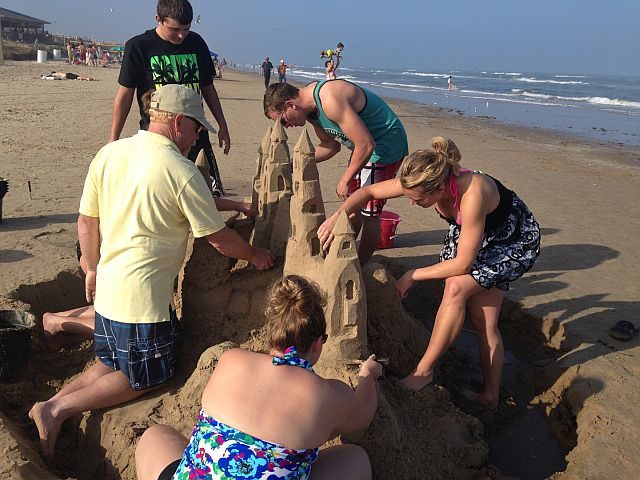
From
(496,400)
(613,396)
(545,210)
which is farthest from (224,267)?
(545,210)

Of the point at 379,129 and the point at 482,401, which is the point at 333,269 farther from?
the point at 379,129

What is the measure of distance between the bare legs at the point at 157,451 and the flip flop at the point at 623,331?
11.3 ft

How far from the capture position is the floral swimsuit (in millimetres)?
2033

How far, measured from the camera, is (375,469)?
2.79 m

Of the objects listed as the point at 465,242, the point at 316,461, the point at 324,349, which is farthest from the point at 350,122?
the point at 316,461

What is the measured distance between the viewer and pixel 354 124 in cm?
411

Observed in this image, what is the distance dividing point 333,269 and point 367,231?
1746mm

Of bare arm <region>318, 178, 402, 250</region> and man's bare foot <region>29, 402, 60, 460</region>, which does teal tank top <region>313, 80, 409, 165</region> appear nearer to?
bare arm <region>318, 178, 402, 250</region>

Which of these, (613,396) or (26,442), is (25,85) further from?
(613,396)

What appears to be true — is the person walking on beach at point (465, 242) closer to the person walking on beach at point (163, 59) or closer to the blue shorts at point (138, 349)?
the blue shorts at point (138, 349)

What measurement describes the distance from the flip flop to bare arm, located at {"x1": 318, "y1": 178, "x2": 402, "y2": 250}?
7.61ft

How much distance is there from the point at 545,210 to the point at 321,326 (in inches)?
276

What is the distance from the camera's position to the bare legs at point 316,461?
7.75 ft

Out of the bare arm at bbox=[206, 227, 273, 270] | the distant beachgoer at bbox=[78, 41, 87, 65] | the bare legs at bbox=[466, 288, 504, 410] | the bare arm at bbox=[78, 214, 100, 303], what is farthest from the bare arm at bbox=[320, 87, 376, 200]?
the distant beachgoer at bbox=[78, 41, 87, 65]
